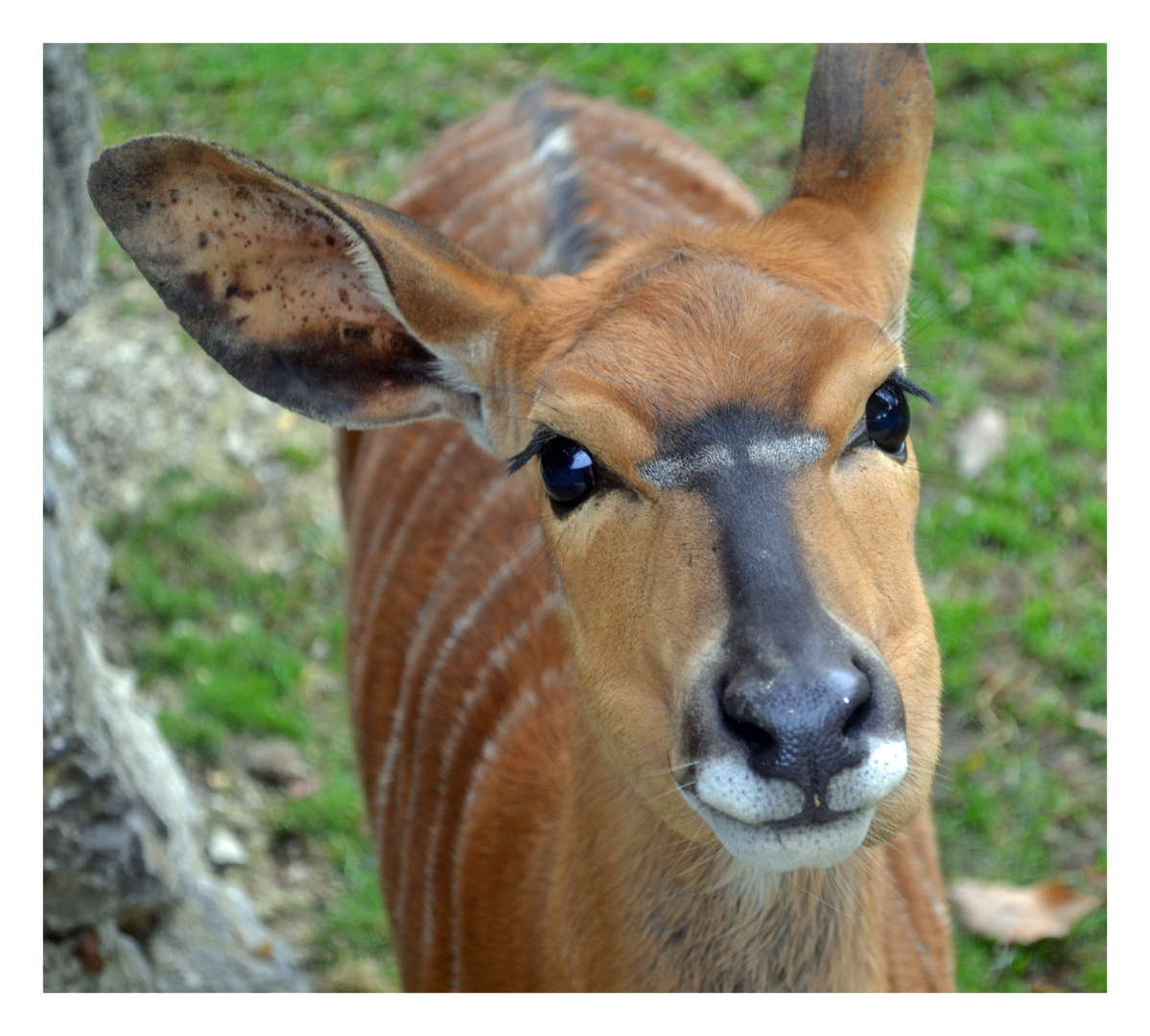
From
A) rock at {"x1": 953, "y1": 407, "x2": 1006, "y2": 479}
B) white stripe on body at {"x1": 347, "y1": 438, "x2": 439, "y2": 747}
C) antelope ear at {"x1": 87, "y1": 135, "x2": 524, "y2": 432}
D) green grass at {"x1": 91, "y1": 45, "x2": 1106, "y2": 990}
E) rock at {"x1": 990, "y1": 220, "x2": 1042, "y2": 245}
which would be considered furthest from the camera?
rock at {"x1": 990, "y1": 220, "x2": 1042, "y2": 245}

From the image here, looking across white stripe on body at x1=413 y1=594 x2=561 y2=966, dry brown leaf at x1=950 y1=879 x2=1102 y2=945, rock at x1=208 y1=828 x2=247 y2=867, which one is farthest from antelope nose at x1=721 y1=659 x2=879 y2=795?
rock at x1=208 y1=828 x2=247 y2=867

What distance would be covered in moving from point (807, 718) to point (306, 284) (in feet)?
4.43

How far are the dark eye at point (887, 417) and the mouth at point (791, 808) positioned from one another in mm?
584

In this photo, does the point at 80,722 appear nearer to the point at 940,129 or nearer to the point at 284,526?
the point at 284,526

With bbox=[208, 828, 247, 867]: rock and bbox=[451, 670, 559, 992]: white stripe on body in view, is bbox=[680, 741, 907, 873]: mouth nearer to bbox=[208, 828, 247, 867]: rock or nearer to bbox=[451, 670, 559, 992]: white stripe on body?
bbox=[451, 670, 559, 992]: white stripe on body

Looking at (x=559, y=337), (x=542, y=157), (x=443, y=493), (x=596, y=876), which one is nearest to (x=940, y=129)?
(x=542, y=157)

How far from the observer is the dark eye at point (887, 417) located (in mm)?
2131

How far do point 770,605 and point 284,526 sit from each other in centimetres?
383

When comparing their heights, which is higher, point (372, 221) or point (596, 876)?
point (372, 221)

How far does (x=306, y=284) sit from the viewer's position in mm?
2479

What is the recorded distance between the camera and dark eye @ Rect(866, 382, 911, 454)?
83.9 inches

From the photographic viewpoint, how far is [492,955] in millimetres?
2850

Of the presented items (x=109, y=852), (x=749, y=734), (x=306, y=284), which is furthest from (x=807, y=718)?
(x=109, y=852)

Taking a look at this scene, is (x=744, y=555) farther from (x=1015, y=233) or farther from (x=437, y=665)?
(x=1015, y=233)
